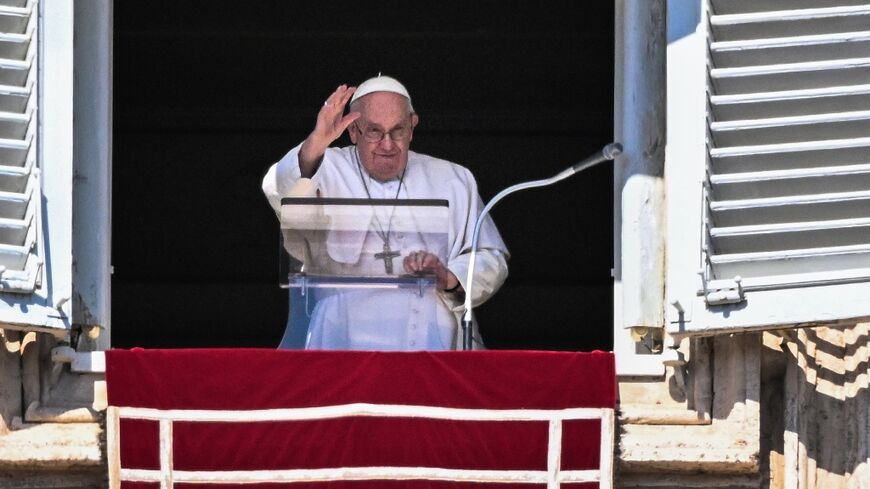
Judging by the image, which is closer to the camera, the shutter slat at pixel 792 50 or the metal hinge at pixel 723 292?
the metal hinge at pixel 723 292

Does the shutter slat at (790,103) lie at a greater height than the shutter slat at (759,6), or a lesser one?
lesser

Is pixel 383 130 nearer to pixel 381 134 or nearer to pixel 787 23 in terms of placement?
pixel 381 134

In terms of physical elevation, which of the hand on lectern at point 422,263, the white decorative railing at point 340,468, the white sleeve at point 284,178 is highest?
the white sleeve at point 284,178

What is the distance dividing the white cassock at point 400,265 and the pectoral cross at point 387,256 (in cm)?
1

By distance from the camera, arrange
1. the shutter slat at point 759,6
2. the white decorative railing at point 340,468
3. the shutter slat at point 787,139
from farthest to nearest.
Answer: the shutter slat at point 759,6 < the shutter slat at point 787,139 < the white decorative railing at point 340,468

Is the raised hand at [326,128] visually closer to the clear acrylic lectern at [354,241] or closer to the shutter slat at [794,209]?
the clear acrylic lectern at [354,241]

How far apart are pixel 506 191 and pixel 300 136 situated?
2933 mm

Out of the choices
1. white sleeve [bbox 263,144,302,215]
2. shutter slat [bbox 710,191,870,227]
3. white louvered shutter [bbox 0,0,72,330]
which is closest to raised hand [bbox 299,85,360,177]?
white sleeve [bbox 263,144,302,215]

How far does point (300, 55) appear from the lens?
29.1 ft

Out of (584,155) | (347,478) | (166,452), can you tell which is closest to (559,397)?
(347,478)

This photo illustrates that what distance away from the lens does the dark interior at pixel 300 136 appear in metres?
8.78

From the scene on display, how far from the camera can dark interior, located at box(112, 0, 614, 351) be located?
878cm

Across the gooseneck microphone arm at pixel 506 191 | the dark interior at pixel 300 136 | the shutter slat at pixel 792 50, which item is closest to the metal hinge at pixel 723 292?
the gooseneck microphone arm at pixel 506 191

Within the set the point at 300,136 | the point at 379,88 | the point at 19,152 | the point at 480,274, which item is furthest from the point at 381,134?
the point at 300,136
